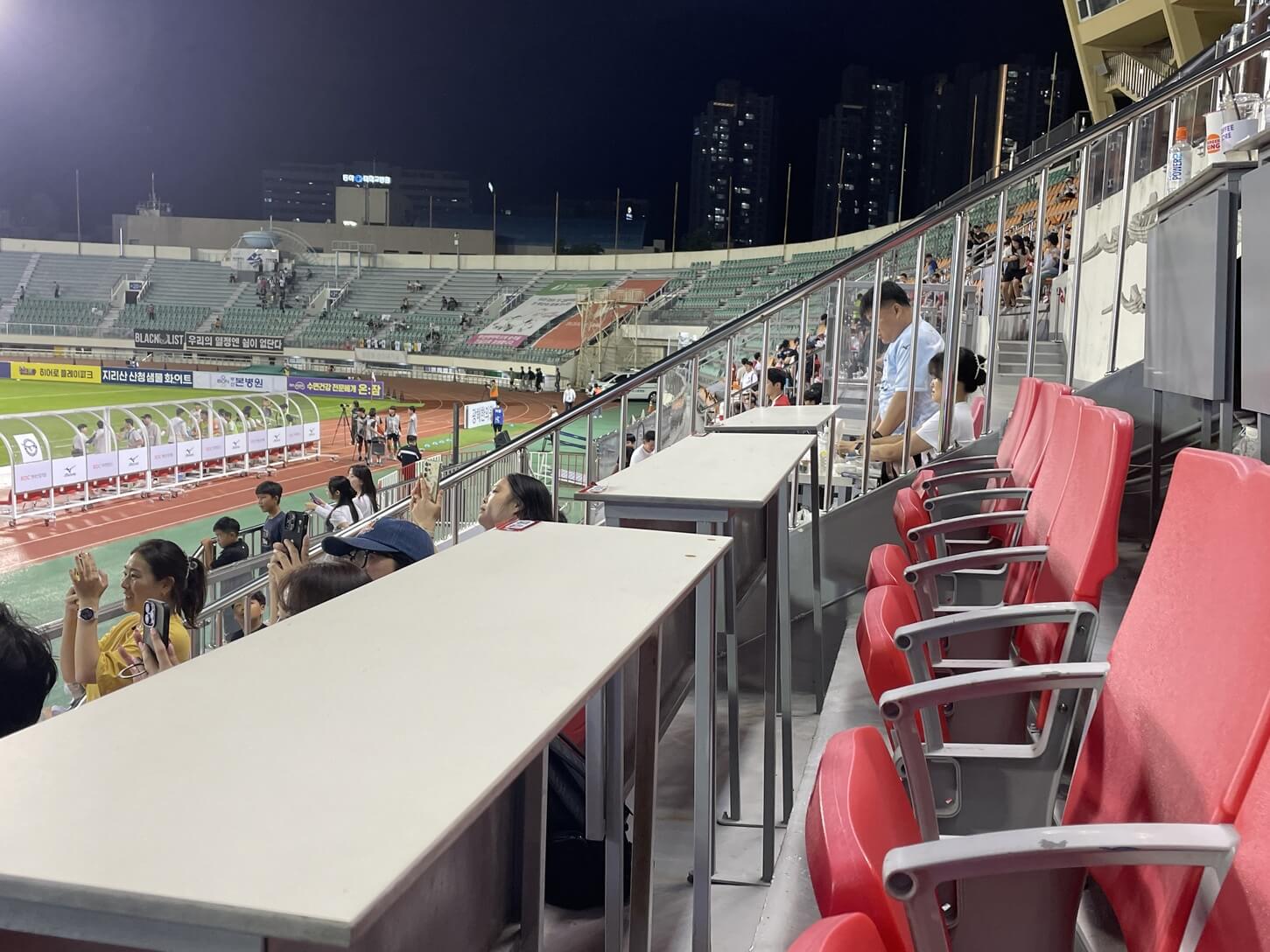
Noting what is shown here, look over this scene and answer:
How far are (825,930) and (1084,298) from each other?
26.0 feet

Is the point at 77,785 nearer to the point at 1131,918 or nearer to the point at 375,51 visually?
the point at 1131,918

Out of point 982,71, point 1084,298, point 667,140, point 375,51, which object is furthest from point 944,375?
point 375,51

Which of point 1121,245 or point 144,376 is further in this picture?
point 144,376

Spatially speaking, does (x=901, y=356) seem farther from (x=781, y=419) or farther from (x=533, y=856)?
(x=533, y=856)

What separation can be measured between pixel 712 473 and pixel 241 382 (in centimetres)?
2784

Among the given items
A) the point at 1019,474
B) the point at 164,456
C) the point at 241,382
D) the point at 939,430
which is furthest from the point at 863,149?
the point at 1019,474

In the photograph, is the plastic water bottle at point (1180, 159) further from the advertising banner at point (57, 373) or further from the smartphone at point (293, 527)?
the advertising banner at point (57, 373)

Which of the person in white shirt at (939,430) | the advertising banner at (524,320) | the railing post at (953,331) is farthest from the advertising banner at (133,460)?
the advertising banner at (524,320)

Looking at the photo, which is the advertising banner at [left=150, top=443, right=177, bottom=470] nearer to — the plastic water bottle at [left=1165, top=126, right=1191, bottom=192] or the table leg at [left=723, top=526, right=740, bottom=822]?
the plastic water bottle at [left=1165, top=126, right=1191, bottom=192]

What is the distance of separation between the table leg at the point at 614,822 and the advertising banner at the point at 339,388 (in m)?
27.7

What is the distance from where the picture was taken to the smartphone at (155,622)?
9.16 ft

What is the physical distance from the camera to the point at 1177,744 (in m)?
0.94

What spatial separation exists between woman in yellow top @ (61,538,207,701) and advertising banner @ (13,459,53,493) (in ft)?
34.7

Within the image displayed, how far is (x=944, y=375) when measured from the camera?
3484 millimetres
